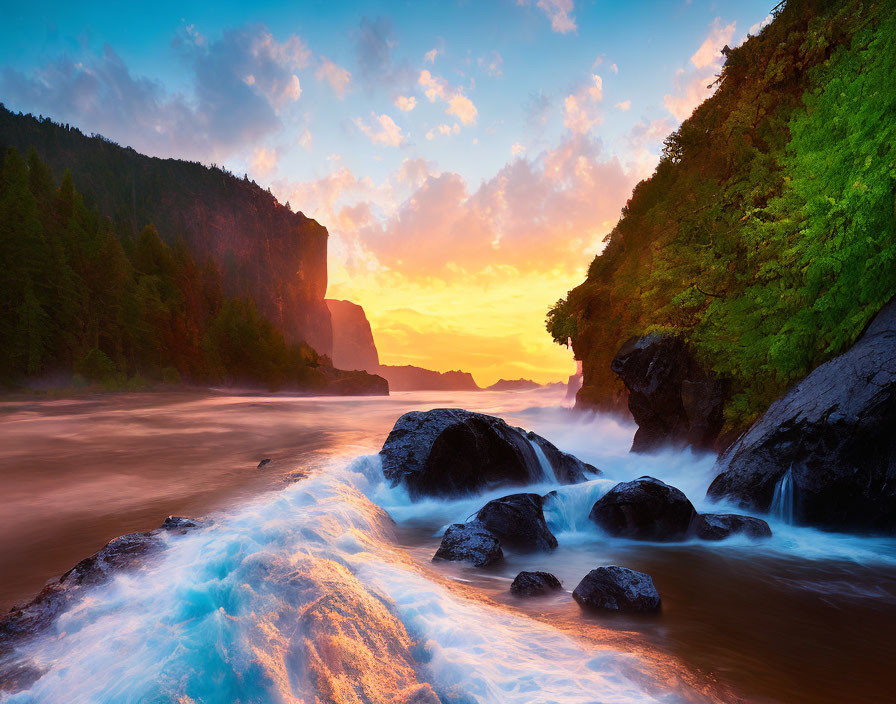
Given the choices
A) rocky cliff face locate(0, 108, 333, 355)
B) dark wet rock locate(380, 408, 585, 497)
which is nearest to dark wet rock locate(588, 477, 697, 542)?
dark wet rock locate(380, 408, 585, 497)

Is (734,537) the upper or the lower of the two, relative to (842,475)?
lower

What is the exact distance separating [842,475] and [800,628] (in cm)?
471

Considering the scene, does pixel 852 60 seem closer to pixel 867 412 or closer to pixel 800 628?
pixel 867 412

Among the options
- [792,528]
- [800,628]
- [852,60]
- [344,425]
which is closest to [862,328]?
[792,528]

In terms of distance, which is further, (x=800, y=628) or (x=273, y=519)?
(x=273, y=519)

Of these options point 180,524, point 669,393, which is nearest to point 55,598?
point 180,524

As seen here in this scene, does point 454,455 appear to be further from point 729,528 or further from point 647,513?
point 729,528

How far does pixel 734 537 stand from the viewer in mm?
7188

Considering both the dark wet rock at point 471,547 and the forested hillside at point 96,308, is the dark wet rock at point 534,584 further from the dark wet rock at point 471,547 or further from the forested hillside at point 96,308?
the forested hillside at point 96,308

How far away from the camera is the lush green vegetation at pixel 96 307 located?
3488cm

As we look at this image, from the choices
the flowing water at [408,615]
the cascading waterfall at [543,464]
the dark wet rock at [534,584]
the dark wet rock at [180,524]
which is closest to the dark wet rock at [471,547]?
the flowing water at [408,615]

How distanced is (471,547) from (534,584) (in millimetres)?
1383

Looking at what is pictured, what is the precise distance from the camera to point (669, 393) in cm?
1458

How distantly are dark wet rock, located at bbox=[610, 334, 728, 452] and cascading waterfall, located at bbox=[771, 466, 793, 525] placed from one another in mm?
4988
